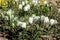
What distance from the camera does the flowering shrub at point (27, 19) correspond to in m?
4.50

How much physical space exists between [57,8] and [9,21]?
51.8 inches

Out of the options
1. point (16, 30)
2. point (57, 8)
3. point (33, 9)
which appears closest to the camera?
point (16, 30)

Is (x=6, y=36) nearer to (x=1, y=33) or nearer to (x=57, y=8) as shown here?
(x=1, y=33)

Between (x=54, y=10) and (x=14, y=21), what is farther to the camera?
(x=54, y=10)

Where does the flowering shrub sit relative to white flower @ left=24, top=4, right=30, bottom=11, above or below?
below

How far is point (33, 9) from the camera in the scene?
5.13 m

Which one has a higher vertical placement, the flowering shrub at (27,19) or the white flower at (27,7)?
the white flower at (27,7)

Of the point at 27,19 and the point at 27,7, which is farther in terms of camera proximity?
the point at 27,7

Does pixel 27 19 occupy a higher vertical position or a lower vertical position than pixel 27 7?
lower

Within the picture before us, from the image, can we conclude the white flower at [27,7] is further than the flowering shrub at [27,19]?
Yes

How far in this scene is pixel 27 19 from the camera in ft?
15.4

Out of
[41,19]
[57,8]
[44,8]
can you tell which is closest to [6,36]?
[41,19]

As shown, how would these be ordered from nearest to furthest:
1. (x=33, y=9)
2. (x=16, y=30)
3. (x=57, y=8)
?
(x=16, y=30) → (x=33, y=9) → (x=57, y=8)

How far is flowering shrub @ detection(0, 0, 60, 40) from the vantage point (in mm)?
4501
